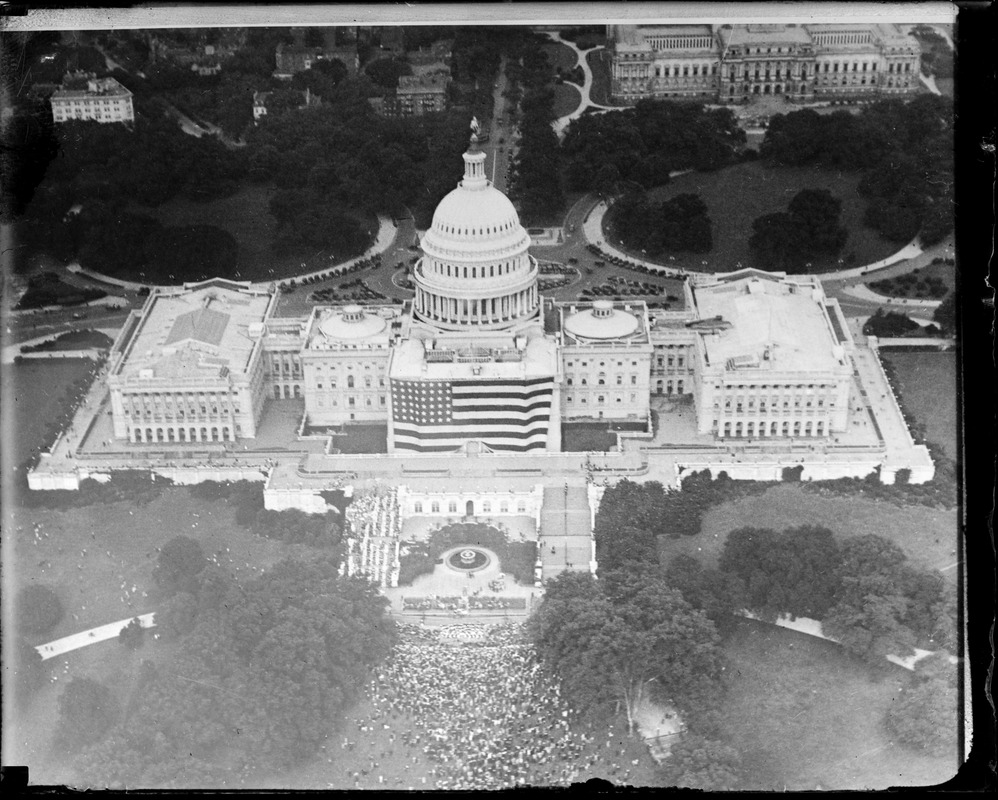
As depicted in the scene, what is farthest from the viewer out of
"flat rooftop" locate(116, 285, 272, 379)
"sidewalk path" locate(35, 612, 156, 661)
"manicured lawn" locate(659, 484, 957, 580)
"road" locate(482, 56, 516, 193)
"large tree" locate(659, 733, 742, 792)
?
"road" locate(482, 56, 516, 193)

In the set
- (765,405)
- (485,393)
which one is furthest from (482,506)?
(765,405)

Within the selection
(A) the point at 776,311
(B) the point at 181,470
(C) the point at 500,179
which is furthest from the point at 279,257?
(A) the point at 776,311

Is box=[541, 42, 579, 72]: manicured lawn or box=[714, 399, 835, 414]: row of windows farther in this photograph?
box=[541, 42, 579, 72]: manicured lawn

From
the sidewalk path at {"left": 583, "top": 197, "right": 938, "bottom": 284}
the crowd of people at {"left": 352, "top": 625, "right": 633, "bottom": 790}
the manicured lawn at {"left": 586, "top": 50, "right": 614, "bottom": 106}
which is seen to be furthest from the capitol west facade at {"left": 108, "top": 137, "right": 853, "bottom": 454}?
the manicured lawn at {"left": 586, "top": 50, "right": 614, "bottom": 106}

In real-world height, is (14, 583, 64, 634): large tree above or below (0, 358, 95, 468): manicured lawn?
below

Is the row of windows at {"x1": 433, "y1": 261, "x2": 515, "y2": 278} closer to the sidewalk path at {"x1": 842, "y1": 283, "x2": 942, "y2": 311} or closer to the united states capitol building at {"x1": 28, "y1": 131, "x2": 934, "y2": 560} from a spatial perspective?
the united states capitol building at {"x1": 28, "y1": 131, "x2": 934, "y2": 560}
